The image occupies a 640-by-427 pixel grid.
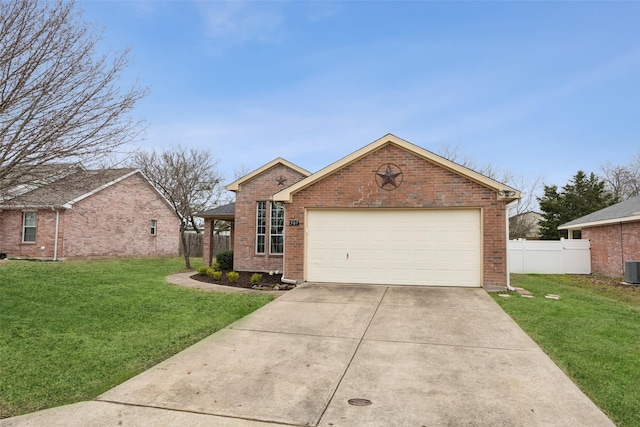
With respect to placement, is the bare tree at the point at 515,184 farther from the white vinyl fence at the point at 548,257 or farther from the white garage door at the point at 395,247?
the white garage door at the point at 395,247

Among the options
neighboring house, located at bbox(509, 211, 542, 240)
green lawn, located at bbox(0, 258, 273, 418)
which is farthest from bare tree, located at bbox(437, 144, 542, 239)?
green lawn, located at bbox(0, 258, 273, 418)

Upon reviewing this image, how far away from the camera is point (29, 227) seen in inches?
760

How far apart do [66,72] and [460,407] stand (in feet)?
24.5

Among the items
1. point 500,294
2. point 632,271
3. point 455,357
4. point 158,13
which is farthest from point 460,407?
point 632,271

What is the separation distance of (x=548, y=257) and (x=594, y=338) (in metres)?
12.6

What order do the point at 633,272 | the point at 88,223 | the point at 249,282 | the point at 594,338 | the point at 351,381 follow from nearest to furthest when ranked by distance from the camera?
the point at 351,381 → the point at 594,338 → the point at 249,282 → the point at 633,272 → the point at 88,223

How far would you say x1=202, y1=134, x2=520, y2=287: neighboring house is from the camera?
34.9ft

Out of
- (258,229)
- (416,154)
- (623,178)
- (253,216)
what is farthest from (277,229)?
(623,178)

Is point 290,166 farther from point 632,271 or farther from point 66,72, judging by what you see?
point 632,271

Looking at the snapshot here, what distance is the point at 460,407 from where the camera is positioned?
372cm

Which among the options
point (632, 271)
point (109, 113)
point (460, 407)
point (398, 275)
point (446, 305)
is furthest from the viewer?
point (632, 271)

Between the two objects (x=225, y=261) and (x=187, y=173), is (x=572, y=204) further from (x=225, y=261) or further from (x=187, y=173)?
(x=187, y=173)

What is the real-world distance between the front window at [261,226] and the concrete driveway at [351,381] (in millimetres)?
7684

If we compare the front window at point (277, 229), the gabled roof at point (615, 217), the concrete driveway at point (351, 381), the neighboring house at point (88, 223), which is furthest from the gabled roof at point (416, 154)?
the neighboring house at point (88, 223)
